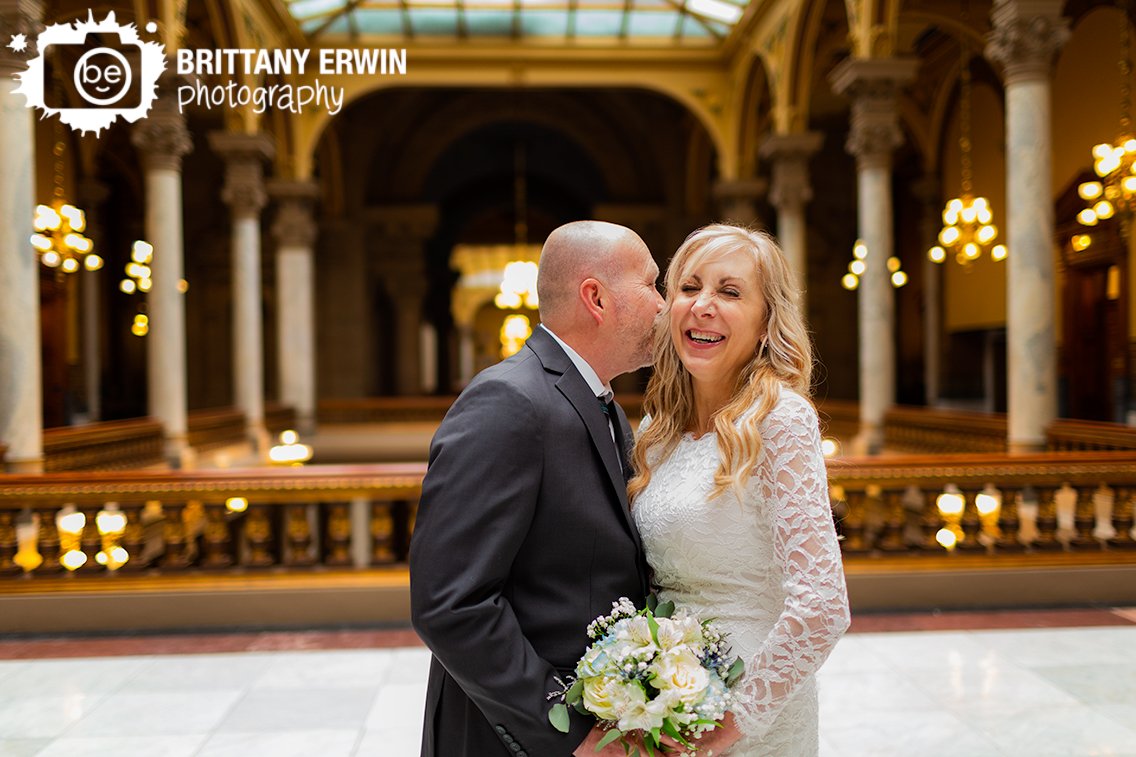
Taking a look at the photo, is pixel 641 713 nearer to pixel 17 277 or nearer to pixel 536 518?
pixel 536 518

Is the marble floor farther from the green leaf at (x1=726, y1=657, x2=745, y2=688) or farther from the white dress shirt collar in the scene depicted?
the white dress shirt collar

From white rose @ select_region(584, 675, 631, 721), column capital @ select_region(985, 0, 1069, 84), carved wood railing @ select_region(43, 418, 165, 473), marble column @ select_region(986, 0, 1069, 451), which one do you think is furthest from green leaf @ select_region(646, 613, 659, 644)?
carved wood railing @ select_region(43, 418, 165, 473)

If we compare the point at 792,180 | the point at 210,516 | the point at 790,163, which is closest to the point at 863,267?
the point at 792,180

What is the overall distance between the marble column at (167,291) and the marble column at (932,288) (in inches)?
703

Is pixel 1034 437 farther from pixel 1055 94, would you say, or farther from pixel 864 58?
pixel 1055 94

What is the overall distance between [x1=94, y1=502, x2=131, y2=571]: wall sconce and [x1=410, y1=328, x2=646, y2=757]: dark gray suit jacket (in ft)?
17.3

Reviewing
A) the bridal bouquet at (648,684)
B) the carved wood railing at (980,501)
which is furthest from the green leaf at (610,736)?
the carved wood railing at (980,501)

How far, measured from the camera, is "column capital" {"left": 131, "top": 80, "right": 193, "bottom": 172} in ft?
41.9

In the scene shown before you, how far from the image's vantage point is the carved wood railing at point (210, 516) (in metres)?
6.44

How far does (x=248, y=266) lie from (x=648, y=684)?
669 inches

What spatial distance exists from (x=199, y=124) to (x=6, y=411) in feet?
57.2

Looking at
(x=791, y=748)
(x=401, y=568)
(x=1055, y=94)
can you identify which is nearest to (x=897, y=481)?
(x=401, y=568)

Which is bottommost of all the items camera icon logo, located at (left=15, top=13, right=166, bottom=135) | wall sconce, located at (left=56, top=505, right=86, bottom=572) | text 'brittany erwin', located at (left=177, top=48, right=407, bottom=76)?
wall sconce, located at (left=56, top=505, right=86, bottom=572)

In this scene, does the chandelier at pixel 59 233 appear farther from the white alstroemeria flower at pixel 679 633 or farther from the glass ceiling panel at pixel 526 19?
the white alstroemeria flower at pixel 679 633
